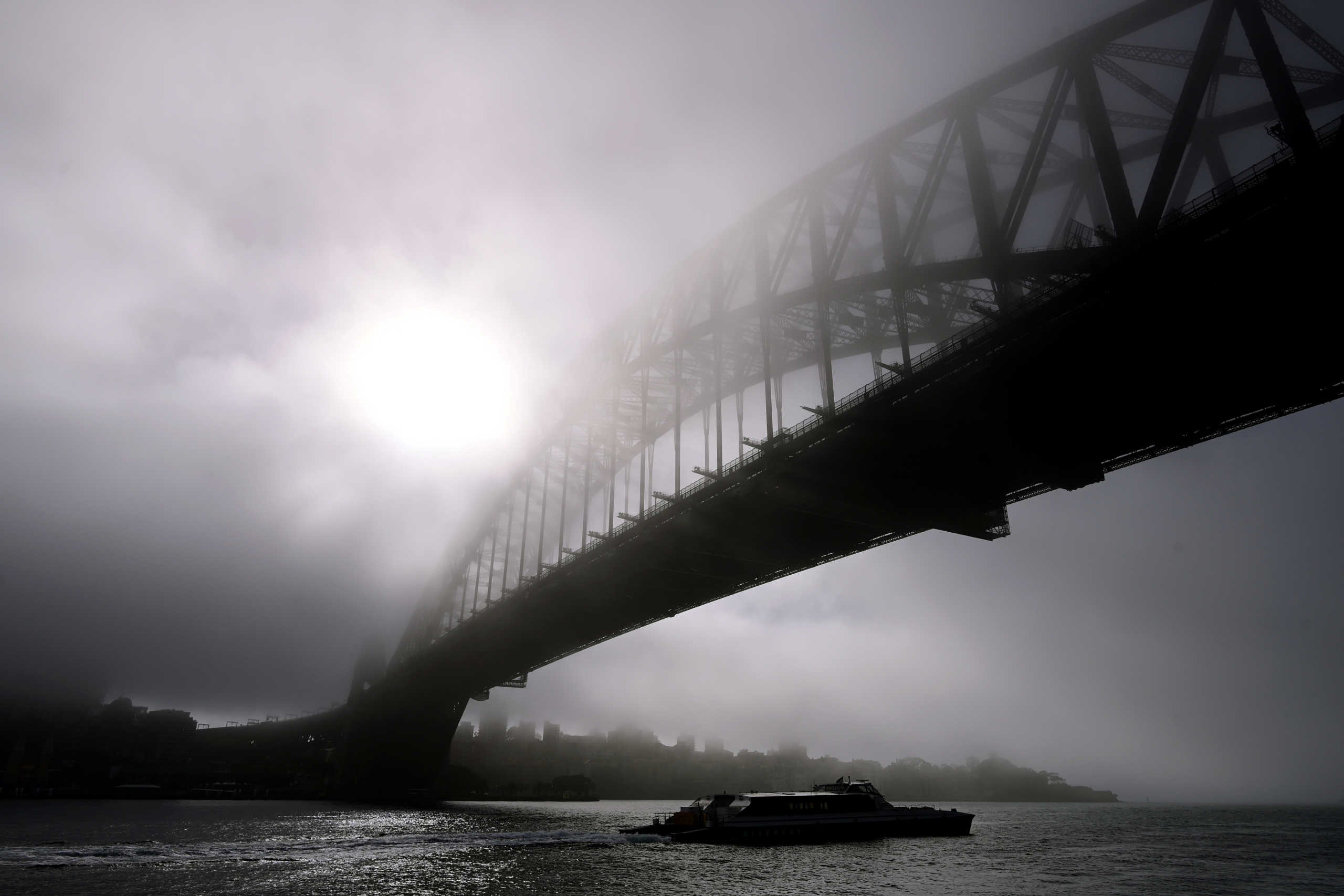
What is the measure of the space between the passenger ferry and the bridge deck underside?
18.2 m

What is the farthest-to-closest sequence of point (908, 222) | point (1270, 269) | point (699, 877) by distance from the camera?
1. point (699, 877)
2. point (908, 222)
3. point (1270, 269)

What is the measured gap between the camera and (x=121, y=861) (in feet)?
131

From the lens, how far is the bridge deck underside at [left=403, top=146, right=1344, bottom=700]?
2394cm

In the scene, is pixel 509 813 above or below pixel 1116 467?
below

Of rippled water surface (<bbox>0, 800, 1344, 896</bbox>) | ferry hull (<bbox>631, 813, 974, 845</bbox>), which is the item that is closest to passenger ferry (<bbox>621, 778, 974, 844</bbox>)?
ferry hull (<bbox>631, 813, 974, 845</bbox>)

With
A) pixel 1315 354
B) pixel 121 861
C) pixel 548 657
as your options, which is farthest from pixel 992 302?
pixel 548 657

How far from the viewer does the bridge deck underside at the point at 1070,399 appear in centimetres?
2394

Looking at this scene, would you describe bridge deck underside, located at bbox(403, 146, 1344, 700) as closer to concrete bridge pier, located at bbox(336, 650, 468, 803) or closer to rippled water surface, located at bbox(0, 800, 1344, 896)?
rippled water surface, located at bbox(0, 800, 1344, 896)

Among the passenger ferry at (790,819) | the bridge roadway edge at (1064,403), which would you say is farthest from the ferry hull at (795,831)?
the bridge roadway edge at (1064,403)

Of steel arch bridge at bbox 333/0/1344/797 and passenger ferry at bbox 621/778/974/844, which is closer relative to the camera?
steel arch bridge at bbox 333/0/1344/797

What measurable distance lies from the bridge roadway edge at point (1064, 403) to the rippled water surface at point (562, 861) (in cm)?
1810

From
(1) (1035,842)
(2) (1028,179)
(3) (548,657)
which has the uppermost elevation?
(2) (1028,179)

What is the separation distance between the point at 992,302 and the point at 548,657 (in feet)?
222

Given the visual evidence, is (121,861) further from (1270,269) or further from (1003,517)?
(1270,269)
